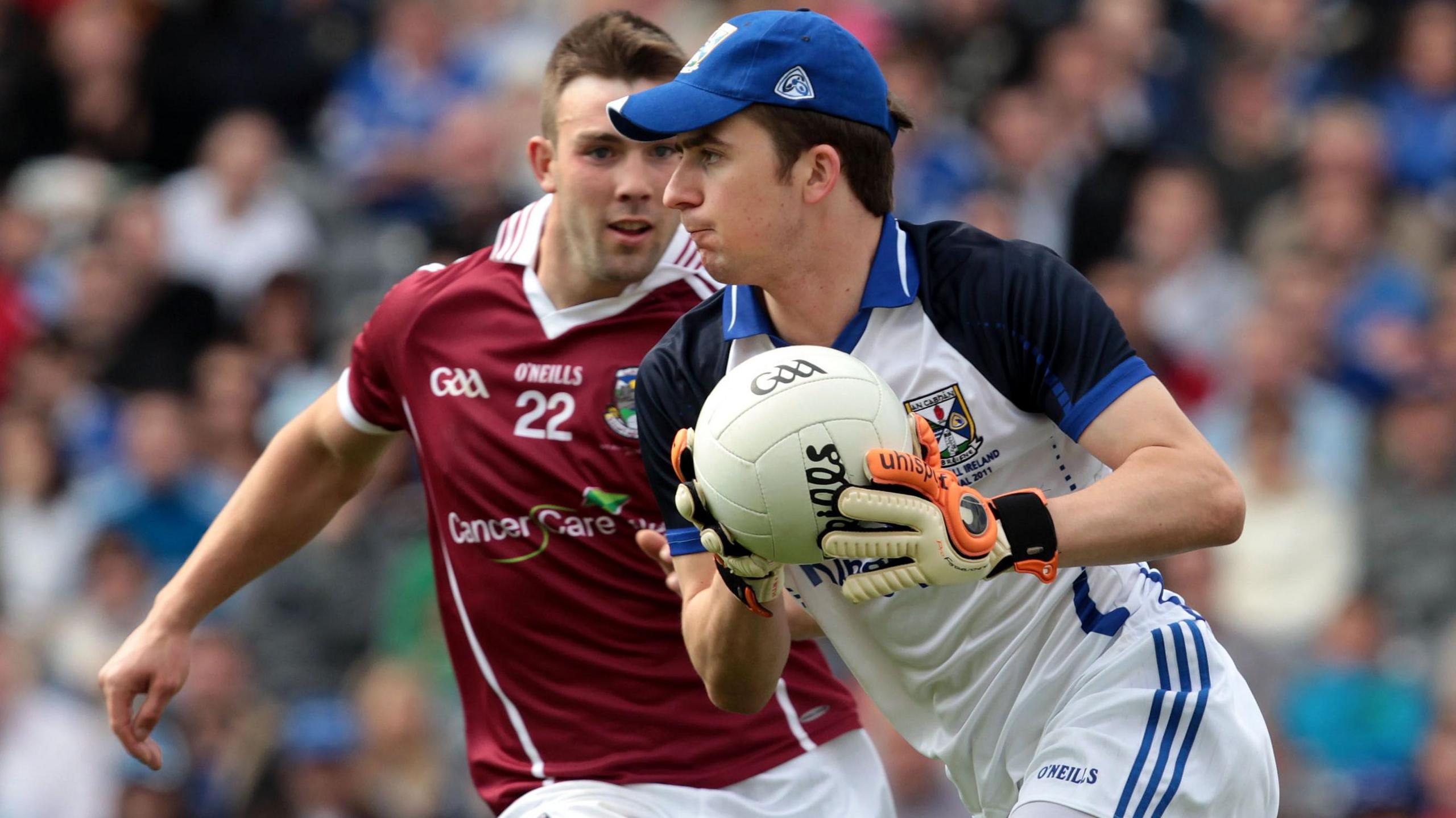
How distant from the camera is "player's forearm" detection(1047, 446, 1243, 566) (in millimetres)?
3957

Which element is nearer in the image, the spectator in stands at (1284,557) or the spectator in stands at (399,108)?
the spectator in stands at (1284,557)

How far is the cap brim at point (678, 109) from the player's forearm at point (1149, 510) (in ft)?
3.59

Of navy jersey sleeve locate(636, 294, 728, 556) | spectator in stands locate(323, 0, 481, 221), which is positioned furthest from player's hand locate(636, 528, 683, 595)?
spectator in stands locate(323, 0, 481, 221)

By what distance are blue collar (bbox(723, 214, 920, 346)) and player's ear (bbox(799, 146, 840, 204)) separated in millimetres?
199

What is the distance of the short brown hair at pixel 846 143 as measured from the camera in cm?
431

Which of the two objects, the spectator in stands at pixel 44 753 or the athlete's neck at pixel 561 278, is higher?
the athlete's neck at pixel 561 278

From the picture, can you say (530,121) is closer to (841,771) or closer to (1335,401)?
(1335,401)

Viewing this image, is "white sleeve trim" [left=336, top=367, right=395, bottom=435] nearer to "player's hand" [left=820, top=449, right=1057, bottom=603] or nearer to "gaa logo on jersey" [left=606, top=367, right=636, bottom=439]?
"gaa logo on jersey" [left=606, top=367, right=636, bottom=439]

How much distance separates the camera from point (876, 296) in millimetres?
4418

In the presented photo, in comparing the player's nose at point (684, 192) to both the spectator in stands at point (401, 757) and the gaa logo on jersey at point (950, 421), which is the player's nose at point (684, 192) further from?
the spectator in stands at point (401, 757)

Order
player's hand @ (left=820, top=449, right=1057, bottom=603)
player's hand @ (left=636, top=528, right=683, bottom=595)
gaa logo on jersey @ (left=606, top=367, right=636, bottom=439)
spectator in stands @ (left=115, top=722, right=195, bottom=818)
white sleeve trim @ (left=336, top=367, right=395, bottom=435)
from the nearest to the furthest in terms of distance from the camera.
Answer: player's hand @ (left=820, top=449, right=1057, bottom=603) → player's hand @ (left=636, top=528, right=683, bottom=595) → gaa logo on jersey @ (left=606, top=367, right=636, bottom=439) → white sleeve trim @ (left=336, top=367, right=395, bottom=435) → spectator in stands @ (left=115, top=722, right=195, bottom=818)

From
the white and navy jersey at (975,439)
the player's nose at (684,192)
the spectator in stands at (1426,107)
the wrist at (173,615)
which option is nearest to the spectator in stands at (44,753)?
the wrist at (173,615)

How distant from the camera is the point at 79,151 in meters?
12.4

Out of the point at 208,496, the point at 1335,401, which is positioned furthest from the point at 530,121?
the point at 1335,401
